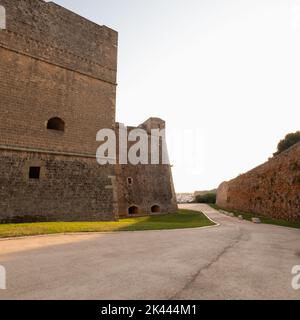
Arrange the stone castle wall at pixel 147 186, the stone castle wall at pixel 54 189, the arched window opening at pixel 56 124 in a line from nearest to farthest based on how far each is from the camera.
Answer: the stone castle wall at pixel 54 189 < the arched window opening at pixel 56 124 < the stone castle wall at pixel 147 186

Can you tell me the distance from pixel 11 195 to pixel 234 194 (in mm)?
22677

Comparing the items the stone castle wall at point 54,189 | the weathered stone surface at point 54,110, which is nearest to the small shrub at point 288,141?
the weathered stone surface at point 54,110

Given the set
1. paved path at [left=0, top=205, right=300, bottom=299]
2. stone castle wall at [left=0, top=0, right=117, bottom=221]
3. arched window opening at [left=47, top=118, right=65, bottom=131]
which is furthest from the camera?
arched window opening at [left=47, top=118, right=65, bottom=131]

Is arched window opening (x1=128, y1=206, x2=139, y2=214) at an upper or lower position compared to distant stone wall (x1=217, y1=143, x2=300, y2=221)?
lower

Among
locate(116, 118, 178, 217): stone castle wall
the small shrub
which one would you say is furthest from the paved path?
the small shrub

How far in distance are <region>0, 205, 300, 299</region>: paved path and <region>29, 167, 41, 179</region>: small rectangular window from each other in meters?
5.95

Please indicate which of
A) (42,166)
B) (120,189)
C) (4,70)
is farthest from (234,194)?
(4,70)

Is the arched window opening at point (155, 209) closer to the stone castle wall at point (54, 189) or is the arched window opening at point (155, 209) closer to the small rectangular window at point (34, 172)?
the stone castle wall at point (54, 189)

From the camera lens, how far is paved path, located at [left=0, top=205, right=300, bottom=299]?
3.24 meters

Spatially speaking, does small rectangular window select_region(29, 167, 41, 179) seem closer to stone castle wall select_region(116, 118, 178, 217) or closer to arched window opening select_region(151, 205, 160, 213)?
stone castle wall select_region(116, 118, 178, 217)

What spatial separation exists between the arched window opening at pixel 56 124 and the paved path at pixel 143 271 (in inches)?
319

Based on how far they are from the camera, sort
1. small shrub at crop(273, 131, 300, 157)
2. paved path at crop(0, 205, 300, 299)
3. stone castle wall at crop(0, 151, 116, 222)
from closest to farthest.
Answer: paved path at crop(0, 205, 300, 299)
stone castle wall at crop(0, 151, 116, 222)
small shrub at crop(273, 131, 300, 157)

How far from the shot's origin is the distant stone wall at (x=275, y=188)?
49.3 feet

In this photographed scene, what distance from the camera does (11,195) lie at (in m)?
11.0
